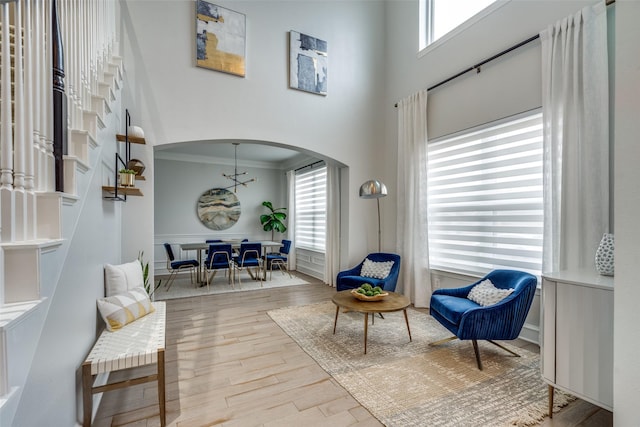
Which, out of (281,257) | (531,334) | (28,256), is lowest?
(531,334)

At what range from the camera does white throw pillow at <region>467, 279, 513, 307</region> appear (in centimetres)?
259

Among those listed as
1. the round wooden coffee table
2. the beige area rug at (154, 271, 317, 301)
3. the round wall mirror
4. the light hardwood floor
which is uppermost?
the round wall mirror

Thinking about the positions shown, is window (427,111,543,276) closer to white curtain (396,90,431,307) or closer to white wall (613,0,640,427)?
white curtain (396,90,431,307)

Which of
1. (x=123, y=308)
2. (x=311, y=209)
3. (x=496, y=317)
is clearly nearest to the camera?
(x=123, y=308)

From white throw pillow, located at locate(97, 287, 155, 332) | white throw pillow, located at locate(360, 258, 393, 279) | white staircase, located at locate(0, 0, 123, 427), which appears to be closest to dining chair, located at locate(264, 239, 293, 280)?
white throw pillow, located at locate(360, 258, 393, 279)

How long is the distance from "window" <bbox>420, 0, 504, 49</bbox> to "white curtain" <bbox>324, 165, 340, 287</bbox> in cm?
257

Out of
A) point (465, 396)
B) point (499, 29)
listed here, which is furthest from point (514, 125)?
point (465, 396)

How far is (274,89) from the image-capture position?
433 centimetres

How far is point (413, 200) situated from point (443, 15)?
2.72 meters

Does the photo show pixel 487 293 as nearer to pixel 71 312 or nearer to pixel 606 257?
pixel 606 257

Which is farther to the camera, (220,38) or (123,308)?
(220,38)

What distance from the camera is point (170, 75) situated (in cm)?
373

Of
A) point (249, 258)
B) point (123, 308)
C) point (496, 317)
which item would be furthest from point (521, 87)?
point (249, 258)

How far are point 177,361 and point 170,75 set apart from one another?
137 inches
